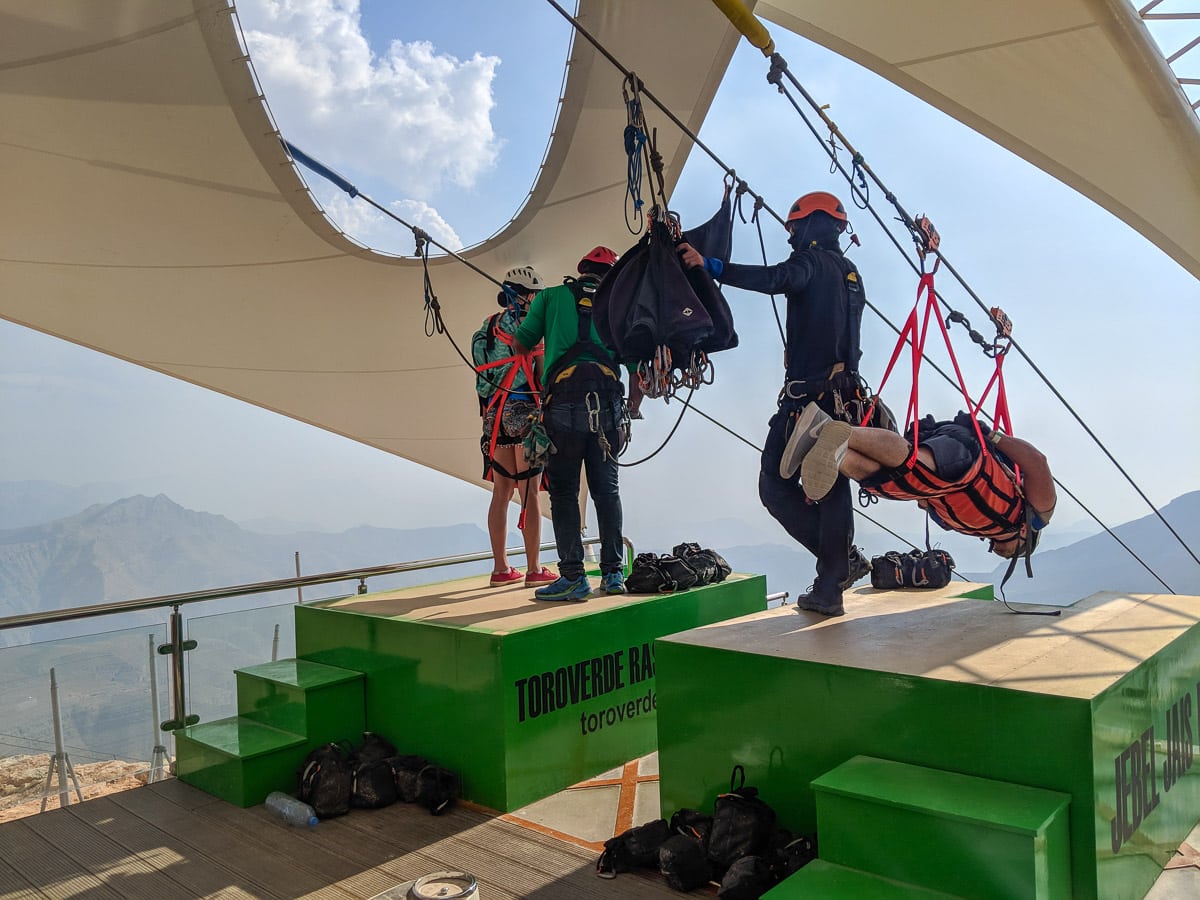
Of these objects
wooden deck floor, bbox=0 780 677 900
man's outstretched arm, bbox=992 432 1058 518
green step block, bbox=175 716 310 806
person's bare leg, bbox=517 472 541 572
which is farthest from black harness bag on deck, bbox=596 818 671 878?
person's bare leg, bbox=517 472 541 572

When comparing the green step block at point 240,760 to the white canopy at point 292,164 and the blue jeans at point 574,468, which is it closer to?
the blue jeans at point 574,468

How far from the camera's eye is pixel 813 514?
A: 3316 millimetres

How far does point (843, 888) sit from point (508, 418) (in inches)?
120

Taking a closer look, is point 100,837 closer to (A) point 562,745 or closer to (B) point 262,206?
(A) point 562,745

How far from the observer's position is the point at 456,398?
850cm

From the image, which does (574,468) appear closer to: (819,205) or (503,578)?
(503,578)

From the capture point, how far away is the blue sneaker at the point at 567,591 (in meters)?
3.96

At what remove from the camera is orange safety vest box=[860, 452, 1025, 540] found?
2.83 m

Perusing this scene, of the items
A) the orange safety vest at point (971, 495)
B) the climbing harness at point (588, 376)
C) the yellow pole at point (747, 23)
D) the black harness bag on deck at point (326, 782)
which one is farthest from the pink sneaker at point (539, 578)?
the yellow pole at point (747, 23)

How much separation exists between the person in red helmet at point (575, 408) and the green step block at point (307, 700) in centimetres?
99

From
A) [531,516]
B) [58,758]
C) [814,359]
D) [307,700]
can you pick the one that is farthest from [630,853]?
[58,758]

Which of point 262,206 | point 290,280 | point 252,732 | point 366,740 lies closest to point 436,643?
point 366,740

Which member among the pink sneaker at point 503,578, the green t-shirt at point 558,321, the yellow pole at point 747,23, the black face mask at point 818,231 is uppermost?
the yellow pole at point 747,23

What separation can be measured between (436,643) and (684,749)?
1.18m
